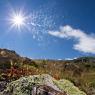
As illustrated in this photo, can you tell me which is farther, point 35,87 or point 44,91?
point 35,87

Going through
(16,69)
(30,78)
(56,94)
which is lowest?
(56,94)

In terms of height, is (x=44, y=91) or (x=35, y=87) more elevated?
(x=35, y=87)

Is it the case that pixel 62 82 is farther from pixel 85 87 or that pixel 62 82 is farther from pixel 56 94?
pixel 85 87

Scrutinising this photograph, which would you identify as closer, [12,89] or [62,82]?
[12,89]

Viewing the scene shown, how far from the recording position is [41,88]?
10.0 meters

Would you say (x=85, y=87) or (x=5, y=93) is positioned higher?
(x=85, y=87)

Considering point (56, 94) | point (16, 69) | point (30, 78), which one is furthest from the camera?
point (16, 69)

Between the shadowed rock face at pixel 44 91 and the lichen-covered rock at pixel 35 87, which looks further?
the lichen-covered rock at pixel 35 87

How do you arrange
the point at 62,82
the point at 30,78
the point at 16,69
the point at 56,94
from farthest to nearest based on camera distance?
the point at 16,69, the point at 62,82, the point at 30,78, the point at 56,94

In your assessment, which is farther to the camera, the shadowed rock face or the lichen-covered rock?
the lichen-covered rock

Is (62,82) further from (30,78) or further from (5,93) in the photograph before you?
(5,93)

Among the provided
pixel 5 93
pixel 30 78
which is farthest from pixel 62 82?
pixel 5 93

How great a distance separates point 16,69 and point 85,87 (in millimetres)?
3383

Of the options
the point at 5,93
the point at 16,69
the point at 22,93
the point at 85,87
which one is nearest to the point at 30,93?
the point at 22,93
